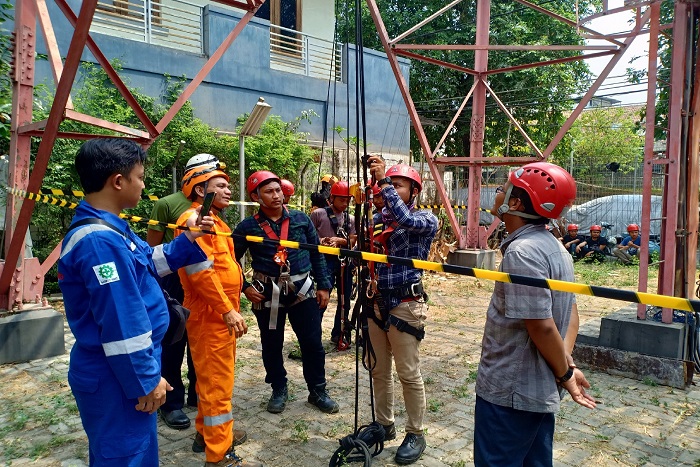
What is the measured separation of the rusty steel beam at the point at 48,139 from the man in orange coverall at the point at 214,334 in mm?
1468

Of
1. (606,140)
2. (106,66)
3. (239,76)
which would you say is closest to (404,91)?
(106,66)

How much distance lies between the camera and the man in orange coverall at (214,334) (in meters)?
3.25

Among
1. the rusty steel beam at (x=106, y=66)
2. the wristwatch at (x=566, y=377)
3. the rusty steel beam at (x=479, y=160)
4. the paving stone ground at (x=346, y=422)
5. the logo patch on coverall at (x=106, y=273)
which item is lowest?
the paving stone ground at (x=346, y=422)

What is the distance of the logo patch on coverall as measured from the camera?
2.08m

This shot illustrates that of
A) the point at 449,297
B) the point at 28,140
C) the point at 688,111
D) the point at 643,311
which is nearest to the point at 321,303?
the point at 643,311

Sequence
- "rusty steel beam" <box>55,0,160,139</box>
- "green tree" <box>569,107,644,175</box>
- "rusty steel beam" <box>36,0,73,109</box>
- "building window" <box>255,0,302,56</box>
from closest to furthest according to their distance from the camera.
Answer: "rusty steel beam" <box>36,0,73,109</box> → "rusty steel beam" <box>55,0,160,139</box> → "building window" <box>255,0,302,56</box> → "green tree" <box>569,107,644,175</box>

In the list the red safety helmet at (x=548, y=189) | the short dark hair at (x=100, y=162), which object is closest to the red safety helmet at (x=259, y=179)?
the short dark hair at (x=100, y=162)

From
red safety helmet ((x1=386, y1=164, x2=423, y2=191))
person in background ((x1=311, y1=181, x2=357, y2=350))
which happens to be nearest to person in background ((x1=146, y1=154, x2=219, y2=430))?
red safety helmet ((x1=386, y1=164, x2=423, y2=191))

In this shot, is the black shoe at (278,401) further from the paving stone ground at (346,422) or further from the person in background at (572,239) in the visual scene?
the person in background at (572,239)

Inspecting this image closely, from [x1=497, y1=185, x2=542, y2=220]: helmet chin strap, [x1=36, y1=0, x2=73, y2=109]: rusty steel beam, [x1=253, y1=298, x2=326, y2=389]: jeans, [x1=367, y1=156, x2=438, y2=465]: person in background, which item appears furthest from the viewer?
[x1=36, y1=0, x2=73, y2=109]: rusty steel beam

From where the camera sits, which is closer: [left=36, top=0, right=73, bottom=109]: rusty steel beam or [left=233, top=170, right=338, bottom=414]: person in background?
[left=233, top=170, right=338, bottom=414]: person in background

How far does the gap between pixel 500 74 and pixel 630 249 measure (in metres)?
8.48

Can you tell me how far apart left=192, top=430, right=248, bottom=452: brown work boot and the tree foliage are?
16216mm

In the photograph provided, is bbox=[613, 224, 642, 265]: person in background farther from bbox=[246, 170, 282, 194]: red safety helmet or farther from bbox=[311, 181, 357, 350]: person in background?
bbox=[246, 170, 282, 194]: red safety helmet
